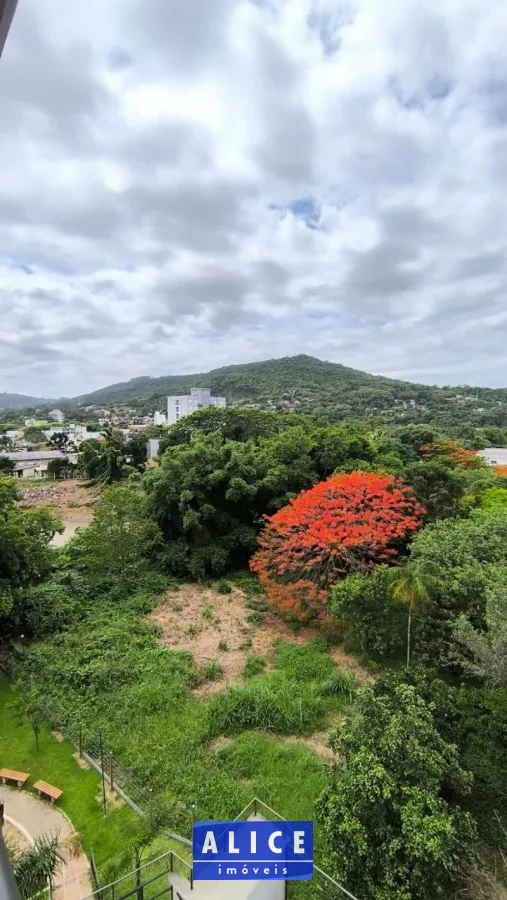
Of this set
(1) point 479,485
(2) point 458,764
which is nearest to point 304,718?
(2) point 458,764

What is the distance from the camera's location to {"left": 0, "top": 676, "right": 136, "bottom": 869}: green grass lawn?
565cm

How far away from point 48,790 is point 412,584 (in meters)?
6.78

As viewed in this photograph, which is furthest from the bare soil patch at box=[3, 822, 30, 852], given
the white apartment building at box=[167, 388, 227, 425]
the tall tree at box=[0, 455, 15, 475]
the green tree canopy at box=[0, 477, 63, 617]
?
the white apartment building at box=[167, 388, 227, 425]

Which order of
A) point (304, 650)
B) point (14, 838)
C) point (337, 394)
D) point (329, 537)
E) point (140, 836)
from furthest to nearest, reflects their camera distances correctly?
point (337, 394)
point (329, 537)
point (304, 650)
point (14, 838)
point (140, 836)

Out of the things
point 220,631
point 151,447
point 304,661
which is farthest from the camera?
point 151,447

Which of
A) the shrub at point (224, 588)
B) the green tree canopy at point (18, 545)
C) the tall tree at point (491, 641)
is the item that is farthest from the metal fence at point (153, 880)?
the shrub at point (224, 588)

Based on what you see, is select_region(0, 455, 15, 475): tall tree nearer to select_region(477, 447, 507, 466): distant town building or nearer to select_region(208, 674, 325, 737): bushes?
select_region(208, 674, 325, 737): bushes

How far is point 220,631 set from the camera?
11180mm

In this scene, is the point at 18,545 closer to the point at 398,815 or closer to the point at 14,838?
the point at 14,838

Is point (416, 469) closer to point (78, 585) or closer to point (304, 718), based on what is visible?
point (304, 718)

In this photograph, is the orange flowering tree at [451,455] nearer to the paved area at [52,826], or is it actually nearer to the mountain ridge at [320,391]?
the paved area at [52,826]

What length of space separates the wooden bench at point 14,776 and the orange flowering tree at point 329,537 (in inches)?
264

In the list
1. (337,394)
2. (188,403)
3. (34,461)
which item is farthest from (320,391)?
(34,461)

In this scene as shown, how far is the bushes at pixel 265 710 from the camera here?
7609 millimetres
